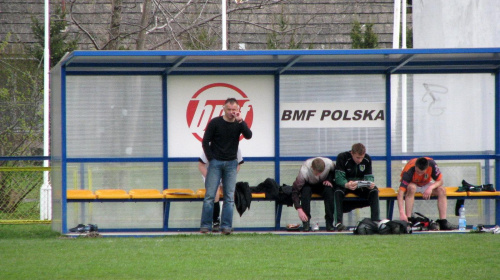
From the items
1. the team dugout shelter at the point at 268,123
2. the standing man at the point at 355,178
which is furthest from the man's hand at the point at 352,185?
the team dugout shelter at the point at 268,123

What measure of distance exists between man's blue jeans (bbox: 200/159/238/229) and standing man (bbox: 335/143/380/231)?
140 cm

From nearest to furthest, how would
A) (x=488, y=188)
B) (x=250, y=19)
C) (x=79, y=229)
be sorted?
(x=79, y=229)
(x=488, y=188)
(x=250, y=19)

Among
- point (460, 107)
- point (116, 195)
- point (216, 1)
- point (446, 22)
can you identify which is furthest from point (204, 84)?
point (216, 1)

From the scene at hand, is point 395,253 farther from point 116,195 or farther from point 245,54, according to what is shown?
point 116,195

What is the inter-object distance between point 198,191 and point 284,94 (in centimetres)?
181

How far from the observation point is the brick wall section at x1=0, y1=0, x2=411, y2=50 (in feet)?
70.0

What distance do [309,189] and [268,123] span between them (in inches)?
48.5

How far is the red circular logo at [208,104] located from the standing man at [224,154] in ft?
3.25

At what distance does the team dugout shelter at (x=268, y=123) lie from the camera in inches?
489

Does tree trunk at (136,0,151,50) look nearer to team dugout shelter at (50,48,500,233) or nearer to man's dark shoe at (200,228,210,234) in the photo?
team dugout shelter at (50,48,500,233)

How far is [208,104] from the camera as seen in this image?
12.6 metres

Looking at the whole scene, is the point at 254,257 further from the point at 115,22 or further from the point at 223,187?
the point at 115,22

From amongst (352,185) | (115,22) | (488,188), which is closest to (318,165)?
(352,185)

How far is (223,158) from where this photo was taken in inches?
457
